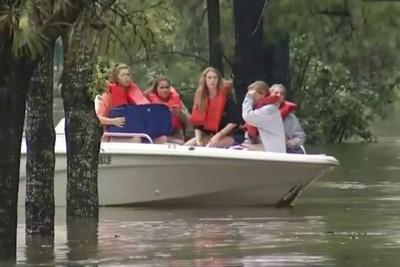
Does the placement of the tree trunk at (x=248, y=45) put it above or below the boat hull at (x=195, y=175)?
above

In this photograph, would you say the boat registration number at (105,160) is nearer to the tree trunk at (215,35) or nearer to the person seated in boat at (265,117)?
the person seated in boat at (265,117)

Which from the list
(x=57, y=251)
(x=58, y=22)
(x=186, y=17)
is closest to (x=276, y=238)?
(x=57, y=251)

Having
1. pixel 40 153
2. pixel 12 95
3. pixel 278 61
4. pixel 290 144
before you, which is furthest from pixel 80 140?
pixel 278 61

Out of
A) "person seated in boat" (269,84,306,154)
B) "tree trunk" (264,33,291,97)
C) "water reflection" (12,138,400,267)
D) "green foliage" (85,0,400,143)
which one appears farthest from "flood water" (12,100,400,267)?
"tree trunk" (264,33,291,97)

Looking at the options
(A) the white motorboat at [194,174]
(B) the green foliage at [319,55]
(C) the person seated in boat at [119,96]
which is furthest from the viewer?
(B) the green foliage at [319,55]

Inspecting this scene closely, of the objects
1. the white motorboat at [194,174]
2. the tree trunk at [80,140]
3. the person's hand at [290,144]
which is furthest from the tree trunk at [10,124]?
the person's hand at [290,144]

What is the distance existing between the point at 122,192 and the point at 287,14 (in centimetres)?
757

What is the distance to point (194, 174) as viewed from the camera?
59.9ft

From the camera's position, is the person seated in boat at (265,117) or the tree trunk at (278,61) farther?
the tree trunk at (278,61)

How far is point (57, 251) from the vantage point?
13508mm

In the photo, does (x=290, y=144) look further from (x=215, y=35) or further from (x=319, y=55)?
(x=319, y=55)

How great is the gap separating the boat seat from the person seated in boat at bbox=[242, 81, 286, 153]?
3.51 ft

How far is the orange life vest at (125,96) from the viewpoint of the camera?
61.0ft

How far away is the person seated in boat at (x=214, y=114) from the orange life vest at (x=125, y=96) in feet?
2.37
